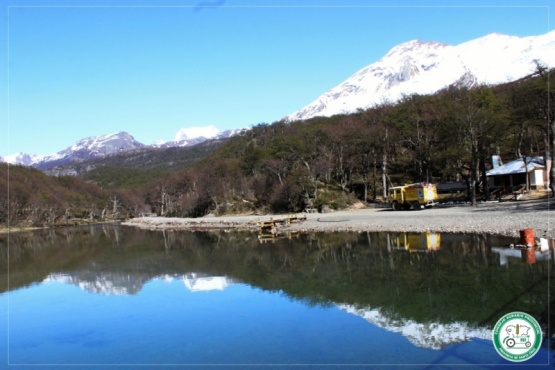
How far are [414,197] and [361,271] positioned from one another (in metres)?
23.2

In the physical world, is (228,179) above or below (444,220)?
above

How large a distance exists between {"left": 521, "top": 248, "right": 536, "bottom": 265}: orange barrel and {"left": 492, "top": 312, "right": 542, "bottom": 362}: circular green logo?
8.49 m

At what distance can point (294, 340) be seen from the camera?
1073cm

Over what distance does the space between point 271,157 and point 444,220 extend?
1638 inches

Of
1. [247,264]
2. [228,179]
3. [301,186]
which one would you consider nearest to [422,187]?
[301,186]

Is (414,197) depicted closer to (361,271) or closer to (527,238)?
(527,238)

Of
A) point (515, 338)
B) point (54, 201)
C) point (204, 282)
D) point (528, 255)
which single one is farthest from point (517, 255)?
point (54, 201)

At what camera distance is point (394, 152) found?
64.4 meters

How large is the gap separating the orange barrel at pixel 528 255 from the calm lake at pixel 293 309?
7.1 inches

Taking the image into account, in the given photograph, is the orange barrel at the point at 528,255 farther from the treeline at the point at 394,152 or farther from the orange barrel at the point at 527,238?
the treeline at the point at 394,152

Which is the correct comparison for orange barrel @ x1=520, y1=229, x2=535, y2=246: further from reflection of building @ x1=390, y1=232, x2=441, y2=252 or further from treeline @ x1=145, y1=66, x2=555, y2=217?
treeline @ x1=145, y1=66, x2=555, y2=217

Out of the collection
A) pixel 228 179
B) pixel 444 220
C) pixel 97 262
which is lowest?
pixel 97 262

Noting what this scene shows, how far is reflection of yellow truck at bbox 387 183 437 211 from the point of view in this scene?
129 ft

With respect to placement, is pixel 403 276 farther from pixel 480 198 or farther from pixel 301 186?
pixel 301 186
